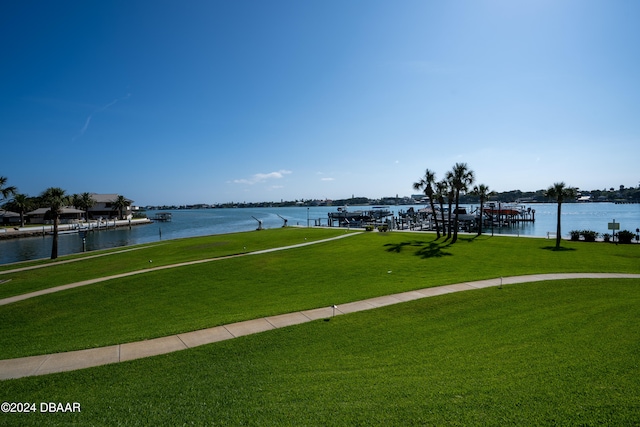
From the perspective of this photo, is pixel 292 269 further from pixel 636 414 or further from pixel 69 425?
pixel 636 414

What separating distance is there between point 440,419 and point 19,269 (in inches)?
1224

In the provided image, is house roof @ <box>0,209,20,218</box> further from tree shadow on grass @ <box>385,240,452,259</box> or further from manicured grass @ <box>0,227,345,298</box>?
tree shadow on grass @ <box>385,240,452,259</box>

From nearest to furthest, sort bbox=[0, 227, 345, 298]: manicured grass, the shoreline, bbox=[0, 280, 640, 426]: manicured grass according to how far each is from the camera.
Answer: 1. bbox=[0, 280, 640, 426]: manicured grass
2. bbox=[0, 227, 345, 298]: manicured grass
3. the shoreline

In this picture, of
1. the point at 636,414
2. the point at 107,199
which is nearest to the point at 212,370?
the point at 636,414

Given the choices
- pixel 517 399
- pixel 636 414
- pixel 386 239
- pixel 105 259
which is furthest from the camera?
pixel 386 239

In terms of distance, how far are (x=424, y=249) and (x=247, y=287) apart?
60.6 feet

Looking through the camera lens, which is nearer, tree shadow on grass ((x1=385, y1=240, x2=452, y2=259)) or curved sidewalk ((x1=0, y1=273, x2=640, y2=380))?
curved sidewalk ((x1=0, y1=273, x2=640, y2=380))

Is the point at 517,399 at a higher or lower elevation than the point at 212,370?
higher

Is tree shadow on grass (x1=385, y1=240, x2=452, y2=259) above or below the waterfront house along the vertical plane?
above

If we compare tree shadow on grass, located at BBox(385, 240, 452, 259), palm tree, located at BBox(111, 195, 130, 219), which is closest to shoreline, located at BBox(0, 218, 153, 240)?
palm tree, located at BBox(111, 195, 130, 219)

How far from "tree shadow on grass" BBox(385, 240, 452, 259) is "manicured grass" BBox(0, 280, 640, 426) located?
1557cm

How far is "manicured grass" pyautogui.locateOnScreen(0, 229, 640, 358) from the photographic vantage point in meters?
11.2

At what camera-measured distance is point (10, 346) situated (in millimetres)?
9914

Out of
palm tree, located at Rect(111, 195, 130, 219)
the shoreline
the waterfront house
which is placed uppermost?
palm tree, located at Rect(111, 195, 130, 219)
